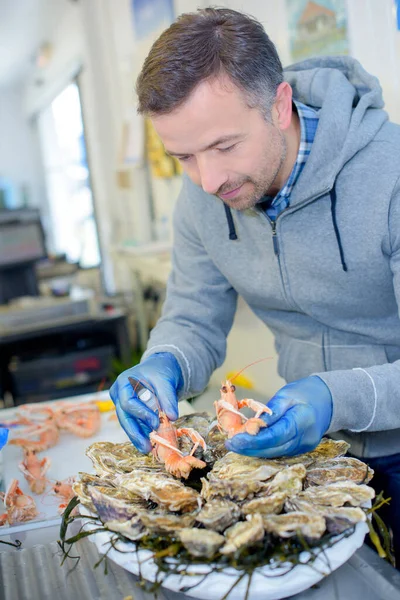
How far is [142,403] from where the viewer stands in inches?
51.5

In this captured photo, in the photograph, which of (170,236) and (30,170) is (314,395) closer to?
(170,236)

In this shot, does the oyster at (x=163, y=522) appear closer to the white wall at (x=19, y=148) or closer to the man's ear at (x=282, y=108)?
the man's ear at (x=282, y=108)

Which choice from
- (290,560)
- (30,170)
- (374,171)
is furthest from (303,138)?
(30,170)

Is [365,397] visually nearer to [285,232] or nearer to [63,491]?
[285,232]

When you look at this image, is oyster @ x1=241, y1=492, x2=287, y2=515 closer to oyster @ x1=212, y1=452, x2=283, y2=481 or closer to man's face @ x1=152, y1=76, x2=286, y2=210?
oyster @ x1=212, y1=452, x2=283, y2=481

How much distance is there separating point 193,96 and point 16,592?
89 cm

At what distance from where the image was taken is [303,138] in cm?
148

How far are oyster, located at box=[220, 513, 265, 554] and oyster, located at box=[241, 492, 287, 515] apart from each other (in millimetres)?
30

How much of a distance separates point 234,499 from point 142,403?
0.39m

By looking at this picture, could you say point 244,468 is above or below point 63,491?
above

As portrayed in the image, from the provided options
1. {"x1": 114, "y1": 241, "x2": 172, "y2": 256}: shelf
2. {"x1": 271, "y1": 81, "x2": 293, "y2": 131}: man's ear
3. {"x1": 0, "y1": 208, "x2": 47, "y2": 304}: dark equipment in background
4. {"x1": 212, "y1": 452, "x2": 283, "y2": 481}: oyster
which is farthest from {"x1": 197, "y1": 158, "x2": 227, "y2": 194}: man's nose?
{"x1": 0, "y1": 208, "x2": 47, "y2": 304}: dark equipment in background

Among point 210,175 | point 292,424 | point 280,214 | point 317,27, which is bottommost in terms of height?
point 292,424

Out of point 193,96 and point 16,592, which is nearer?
point 16,592

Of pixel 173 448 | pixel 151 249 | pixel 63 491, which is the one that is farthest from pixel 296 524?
pixel 151 249
